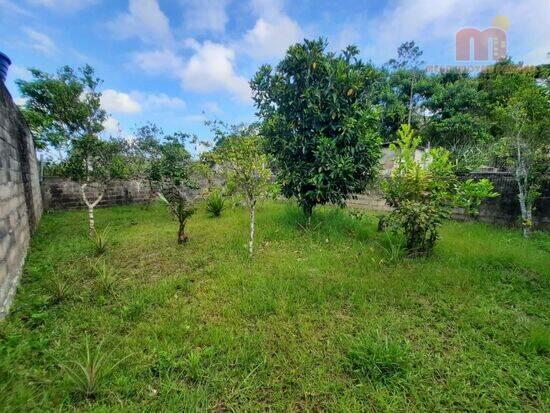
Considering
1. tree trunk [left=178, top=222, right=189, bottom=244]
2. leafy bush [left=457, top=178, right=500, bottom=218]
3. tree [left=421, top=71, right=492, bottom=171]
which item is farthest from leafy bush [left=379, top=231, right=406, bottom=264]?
tree [left=421, top=71, right=492, bottom=171]

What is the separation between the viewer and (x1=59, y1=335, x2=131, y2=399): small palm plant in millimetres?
1644

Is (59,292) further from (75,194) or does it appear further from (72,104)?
(75,194)

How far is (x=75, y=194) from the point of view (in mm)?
8758

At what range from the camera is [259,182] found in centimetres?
419

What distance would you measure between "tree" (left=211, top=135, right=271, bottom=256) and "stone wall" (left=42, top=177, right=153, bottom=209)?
23.9 ft

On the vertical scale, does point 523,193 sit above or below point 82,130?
below

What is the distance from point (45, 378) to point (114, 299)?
1.08 m

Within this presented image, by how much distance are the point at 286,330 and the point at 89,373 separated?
1.50 m

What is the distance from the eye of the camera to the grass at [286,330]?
1.68 m

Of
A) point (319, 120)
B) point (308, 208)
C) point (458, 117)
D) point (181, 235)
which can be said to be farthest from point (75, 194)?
point (458, 117)

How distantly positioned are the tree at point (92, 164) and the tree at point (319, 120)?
11.5ft

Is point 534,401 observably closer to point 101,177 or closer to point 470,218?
point 470,218

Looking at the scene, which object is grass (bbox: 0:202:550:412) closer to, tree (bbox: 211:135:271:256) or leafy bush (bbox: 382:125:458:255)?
leafy bush (bbox: 382:125:458:255)

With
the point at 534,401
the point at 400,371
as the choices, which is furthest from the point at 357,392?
the point at 534,401
